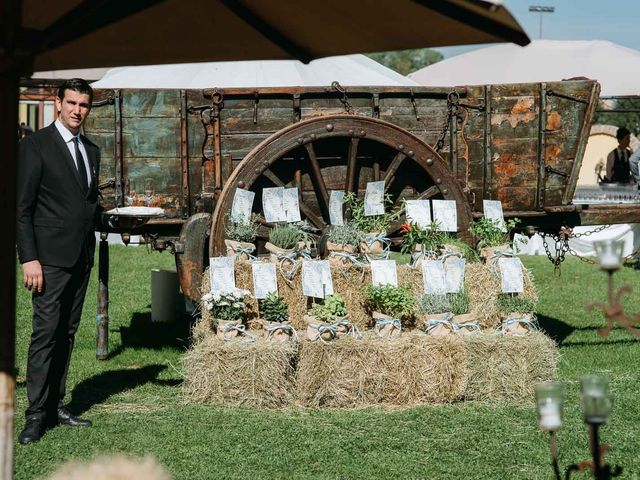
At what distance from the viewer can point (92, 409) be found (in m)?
6.51

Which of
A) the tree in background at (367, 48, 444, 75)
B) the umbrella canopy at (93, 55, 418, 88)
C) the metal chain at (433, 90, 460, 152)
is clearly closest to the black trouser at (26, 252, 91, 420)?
the metal chain at (433, 90, 460, 152)

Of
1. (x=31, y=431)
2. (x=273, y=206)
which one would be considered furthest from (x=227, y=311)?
(x=31, y=431)

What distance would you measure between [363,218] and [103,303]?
7.05 ft

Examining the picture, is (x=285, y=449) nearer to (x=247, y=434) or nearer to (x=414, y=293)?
(x=247, y=434)

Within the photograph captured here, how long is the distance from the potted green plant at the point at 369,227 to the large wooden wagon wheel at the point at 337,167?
23 centimetres

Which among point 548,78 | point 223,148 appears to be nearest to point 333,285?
point 223,148

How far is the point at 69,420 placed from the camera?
6.06 m

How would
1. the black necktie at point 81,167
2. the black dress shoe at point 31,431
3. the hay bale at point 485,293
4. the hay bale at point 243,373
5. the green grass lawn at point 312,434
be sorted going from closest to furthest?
the green grass lawn at point 312,434 < the black dress shoe at point 31,431 < the black necktie at point 81,167 < the hay bale at point 243,373 < the hay bale at point 485,293

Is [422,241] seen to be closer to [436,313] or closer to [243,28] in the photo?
[436,313]

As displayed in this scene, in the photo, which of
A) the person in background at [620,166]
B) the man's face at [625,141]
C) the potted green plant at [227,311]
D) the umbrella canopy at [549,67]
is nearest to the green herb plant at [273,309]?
the potted green plant at [227,311]

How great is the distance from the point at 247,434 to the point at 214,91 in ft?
9.84

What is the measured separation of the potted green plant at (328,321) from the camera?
6566mm

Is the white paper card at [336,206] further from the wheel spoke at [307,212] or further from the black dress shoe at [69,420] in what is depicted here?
the black dress shoe at [69,420]

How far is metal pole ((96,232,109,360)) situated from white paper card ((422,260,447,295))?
8.19 ft
